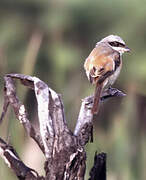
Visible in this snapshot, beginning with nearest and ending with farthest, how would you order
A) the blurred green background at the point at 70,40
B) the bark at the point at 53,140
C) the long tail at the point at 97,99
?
1. the bark at the point at 53,140
2. the long tail at the point at 97,99
3. the blurred green background at the point at 70,40

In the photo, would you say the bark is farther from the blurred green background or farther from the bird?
the blurred green background

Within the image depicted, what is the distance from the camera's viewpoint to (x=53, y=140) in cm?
171

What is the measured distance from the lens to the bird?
241 centimetres

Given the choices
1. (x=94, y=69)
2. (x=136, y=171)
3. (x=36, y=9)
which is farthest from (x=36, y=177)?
(x=36, y=9)

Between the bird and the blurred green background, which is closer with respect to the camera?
the bird

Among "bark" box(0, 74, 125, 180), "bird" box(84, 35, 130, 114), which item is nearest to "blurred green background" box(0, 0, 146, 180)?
"bird" box(84, 35, 130, 114)

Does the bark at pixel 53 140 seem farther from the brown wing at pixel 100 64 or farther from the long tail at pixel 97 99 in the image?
the brown wing at pixel 100 64

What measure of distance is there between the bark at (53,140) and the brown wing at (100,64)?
1.86ft

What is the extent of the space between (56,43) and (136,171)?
13.3ft

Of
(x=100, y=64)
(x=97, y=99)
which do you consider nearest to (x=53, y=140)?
(x=97, y=99)

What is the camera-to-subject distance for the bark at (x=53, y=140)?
1.68 m

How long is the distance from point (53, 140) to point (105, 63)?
0.85m

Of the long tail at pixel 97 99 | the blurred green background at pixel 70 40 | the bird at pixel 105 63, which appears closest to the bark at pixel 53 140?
the long tail at pixel 97 99

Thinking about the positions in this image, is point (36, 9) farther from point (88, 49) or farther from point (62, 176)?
Result: point (62, 176)
